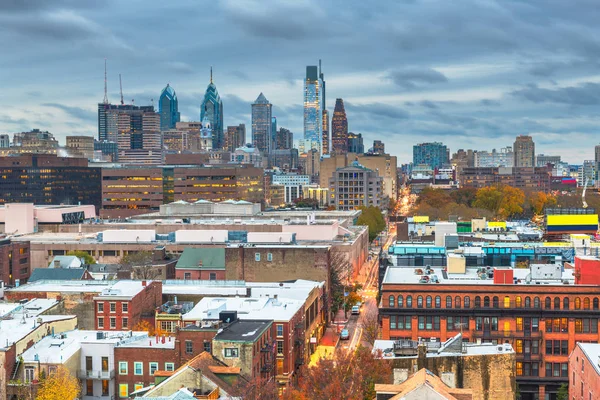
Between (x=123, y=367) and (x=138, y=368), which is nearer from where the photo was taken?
(x=138, y=368)

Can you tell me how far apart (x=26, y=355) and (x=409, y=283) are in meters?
34.1

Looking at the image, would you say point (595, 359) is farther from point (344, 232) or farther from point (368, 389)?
point (344, 232)

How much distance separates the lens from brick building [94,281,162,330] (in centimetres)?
7950

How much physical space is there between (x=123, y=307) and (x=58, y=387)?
72.4ft

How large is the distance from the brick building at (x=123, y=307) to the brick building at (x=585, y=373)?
39.0m

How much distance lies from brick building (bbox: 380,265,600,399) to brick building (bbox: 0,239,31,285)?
6177 cm

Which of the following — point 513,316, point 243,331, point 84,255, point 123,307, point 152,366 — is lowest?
point 152,366

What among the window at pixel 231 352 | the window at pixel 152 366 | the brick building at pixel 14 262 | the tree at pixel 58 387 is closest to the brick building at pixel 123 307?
the window at pixel 152 366

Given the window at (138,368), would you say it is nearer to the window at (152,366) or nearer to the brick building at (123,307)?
the window at (152,366)

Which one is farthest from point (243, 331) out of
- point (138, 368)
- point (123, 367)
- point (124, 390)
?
point (124, 390)

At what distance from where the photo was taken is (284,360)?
72188 mm

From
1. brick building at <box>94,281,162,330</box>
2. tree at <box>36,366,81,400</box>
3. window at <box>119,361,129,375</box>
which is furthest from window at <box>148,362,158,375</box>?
brick building at <box>94,281,162,330</box>

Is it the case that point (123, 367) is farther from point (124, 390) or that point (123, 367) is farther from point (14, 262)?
point (14, 262)

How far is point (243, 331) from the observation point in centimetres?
6362
